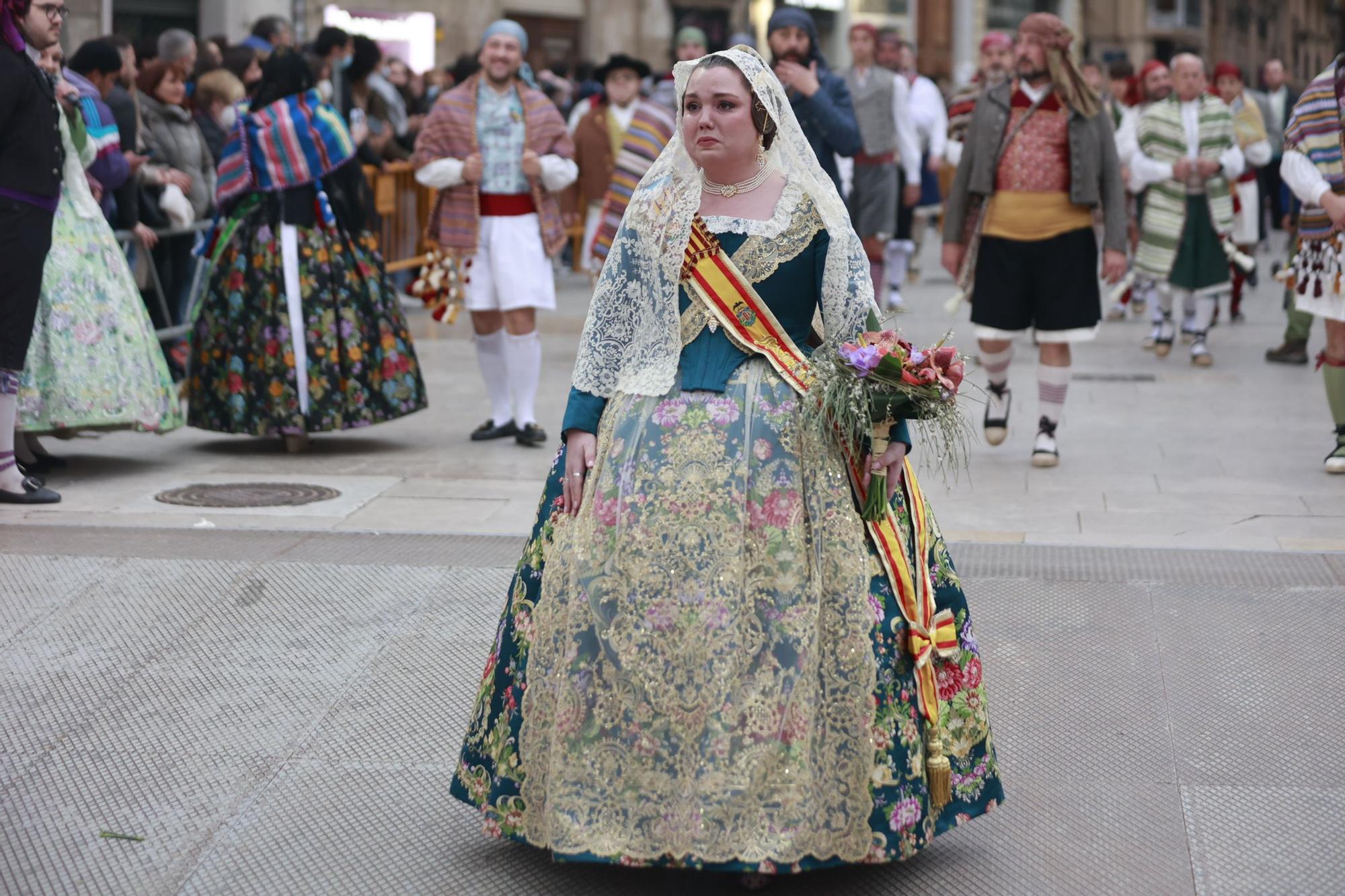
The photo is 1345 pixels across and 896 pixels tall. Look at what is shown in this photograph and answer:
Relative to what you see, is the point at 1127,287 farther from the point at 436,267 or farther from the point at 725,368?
the point at 725,368

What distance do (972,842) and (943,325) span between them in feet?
31.7

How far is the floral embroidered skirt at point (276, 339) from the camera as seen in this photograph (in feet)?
26.9

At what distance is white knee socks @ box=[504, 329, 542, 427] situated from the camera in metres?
8.71

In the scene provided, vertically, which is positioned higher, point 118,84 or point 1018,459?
point 118,84

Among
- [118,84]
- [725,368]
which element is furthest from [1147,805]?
[118,84]

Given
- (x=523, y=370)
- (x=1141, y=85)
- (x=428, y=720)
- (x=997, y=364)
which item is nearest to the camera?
(x=428, y=720)

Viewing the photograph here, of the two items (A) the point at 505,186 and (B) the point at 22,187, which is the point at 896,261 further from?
(B) the point at 22,187

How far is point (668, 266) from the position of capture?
3799mm

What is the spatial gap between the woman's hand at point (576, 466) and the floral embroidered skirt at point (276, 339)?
469cm

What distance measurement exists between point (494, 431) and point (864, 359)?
5352 millimetres

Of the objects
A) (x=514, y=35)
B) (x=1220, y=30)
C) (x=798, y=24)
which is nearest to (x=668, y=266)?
(x=514, y=35)

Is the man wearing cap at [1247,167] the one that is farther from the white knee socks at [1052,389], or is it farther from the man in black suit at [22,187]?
the man in black suit at [22,187]

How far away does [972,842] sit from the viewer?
13.0ft

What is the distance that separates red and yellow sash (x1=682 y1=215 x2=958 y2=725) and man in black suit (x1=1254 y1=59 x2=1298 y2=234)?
14.3 metres
